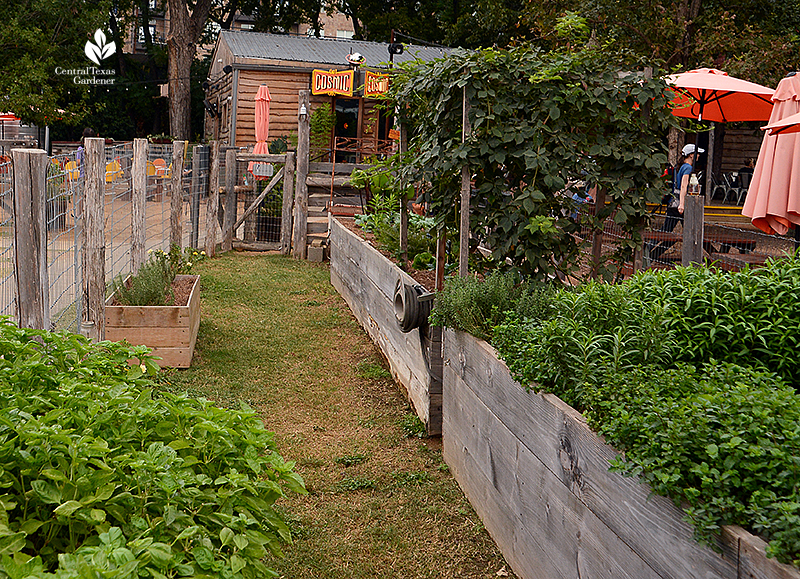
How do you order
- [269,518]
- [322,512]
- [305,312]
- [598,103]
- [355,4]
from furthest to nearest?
[355,4]
[305,312]
[598,103]
[322,512]
[269,518]

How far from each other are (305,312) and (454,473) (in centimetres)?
460

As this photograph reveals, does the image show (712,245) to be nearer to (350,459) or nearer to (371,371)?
(371,371)

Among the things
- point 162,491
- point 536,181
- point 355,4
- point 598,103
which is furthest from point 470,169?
point 355,4

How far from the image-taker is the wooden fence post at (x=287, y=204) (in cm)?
1253

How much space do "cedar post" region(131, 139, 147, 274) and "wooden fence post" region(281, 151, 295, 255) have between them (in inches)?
210

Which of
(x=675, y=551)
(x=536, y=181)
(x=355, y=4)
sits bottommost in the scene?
(x=675, y=551)

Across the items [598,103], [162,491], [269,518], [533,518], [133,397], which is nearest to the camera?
[162,491]

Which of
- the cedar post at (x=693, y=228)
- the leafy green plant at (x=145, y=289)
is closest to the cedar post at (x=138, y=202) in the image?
the leafy green plant at (x=145, y=289)

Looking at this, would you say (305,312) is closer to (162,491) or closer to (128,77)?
(162,491)

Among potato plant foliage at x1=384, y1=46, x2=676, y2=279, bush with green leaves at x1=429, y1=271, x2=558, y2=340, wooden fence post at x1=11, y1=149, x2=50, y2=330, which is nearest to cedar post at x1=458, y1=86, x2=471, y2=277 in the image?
potato plant foliage at x1=384, y1=46, x2=676, y2=279

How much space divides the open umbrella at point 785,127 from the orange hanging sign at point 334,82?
518 inches

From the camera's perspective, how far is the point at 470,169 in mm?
4406

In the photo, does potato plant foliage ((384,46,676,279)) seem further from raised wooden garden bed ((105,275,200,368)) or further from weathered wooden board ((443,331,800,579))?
raised wooden garden bed ((105,275,200,368))

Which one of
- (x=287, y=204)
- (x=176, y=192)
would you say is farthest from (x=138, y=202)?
(x=287, y=204)
